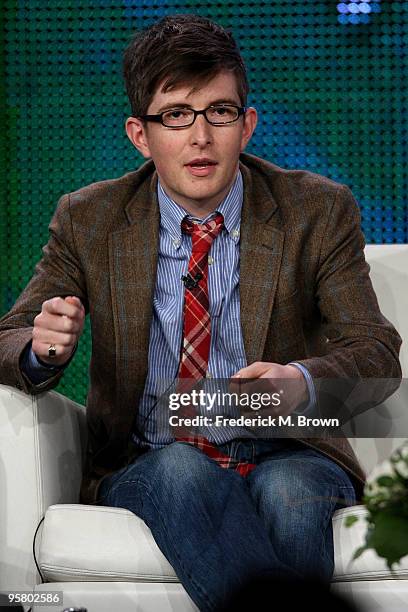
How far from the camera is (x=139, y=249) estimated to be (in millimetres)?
1951

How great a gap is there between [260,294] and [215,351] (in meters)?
0.13

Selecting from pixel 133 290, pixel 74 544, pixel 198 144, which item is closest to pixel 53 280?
pixel 133 290

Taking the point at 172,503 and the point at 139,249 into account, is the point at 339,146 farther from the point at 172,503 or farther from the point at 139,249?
the point at 172,503

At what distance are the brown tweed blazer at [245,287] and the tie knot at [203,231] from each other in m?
0.05

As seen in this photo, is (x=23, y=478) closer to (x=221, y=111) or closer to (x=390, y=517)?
(x=221, y=111)

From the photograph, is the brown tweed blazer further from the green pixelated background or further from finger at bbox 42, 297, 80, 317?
the green pixelated background

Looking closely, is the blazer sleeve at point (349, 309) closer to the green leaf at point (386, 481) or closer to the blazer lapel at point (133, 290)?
the blazer lapel at point (133, 290)

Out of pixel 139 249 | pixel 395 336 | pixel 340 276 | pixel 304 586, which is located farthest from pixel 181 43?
pixel 304 586

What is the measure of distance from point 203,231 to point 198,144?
178mm

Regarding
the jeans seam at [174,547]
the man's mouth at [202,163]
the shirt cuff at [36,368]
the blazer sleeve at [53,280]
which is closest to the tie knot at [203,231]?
the man's mouth at [202,163]

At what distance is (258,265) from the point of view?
192 centimetres

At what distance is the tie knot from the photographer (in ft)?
6.41

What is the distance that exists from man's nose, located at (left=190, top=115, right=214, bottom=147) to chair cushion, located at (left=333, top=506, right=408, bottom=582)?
70cm

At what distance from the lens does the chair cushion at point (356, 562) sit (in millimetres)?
1580
